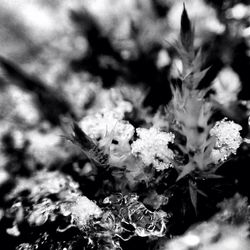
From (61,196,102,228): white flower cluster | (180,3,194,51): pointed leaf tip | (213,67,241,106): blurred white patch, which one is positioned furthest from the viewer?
(213,67,241,106): blurred white patch

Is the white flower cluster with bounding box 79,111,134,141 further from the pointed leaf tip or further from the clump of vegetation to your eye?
the pointed leaf tip

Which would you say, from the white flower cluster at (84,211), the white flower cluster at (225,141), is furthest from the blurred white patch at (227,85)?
the white flower cluster at (84,211)

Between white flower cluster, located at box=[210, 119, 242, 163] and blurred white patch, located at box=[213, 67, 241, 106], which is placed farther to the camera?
blurred white patch, located at box=[213, 67, 241, 106]

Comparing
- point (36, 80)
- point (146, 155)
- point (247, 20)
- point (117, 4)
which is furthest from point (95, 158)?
point (247, 20)

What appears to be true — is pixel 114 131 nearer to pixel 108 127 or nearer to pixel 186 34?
pixel 108 127

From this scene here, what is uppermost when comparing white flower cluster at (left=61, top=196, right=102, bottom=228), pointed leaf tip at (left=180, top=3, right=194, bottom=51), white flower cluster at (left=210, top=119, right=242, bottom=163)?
pointed leaf tip at (left=180, top=3, right=194, bottom=51)

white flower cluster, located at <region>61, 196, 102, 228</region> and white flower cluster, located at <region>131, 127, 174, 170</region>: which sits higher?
white flower cluster, located at <region>131, 127, 174, 170</region>

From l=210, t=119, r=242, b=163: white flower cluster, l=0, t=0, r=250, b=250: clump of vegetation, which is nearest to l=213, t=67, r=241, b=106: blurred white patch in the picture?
l=0, t=0, r=250, b=250: clump of vegetation

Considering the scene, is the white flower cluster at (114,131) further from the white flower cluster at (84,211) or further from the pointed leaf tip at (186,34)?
the pointed leaf tip at (186,34)

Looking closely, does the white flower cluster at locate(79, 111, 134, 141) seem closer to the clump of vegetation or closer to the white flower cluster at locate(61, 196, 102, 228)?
the clump of vegetation


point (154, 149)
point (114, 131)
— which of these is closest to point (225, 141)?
point (154, 149)

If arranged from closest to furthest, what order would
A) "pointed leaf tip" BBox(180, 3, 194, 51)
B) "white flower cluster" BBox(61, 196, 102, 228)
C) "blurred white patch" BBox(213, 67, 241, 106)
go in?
"pointed leaf tip" BBox(180, 3, 194, 51), "white flower cluster" BBox(61, 196, 102, 228), "blurred white patch" BBox(213, 67, 241, 106)
